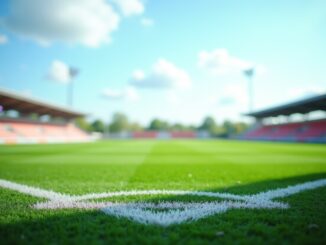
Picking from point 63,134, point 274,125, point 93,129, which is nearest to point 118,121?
point 93,129

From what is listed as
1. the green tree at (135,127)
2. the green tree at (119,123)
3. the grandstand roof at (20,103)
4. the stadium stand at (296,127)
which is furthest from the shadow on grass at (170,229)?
the green tree at (135,127)

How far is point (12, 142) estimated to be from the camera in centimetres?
3338

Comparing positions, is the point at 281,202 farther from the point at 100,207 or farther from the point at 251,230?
the point at 100,207

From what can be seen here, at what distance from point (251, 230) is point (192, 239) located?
0.78 meters

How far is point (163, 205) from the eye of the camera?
3916 millimetres

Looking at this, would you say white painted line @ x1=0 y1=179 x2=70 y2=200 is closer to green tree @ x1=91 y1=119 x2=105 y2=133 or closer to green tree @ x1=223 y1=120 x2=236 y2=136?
green tree @ x1=223 y1=120 x2=236 y2=136

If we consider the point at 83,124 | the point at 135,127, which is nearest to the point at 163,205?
the point at 83,124

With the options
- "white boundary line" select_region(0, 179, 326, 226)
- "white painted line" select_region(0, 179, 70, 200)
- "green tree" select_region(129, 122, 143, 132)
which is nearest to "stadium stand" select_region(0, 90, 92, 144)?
"white painted line" select_region(0, 179, 70, 200)

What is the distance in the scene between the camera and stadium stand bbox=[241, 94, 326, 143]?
34631 millimetres

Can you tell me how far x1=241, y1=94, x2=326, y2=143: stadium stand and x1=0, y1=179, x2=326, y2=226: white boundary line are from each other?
2974cm

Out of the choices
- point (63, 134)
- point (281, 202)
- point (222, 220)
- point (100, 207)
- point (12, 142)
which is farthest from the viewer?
point (63, 134)

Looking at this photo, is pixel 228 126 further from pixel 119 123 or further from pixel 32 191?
pixel 32 191

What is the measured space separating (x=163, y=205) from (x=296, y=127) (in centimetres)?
4954

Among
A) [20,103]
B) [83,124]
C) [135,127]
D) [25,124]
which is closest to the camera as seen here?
[20,103]
